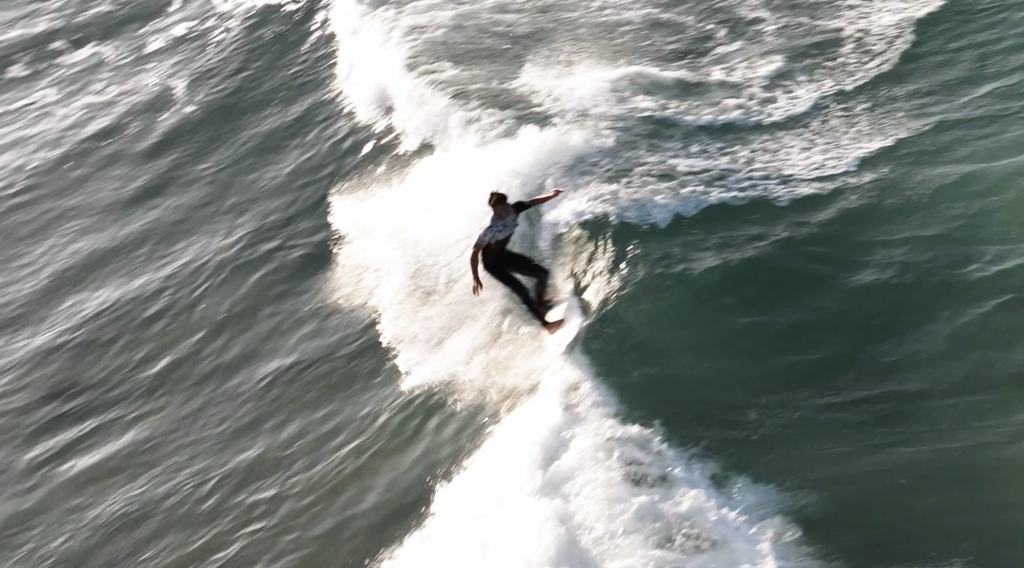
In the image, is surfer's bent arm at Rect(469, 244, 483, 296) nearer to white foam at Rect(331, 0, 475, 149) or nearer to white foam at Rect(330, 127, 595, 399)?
white foam at Rect(330, 127, 595, 399)

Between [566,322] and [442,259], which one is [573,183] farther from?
[566,322]

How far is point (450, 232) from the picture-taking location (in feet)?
43.9

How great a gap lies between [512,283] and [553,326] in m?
0.88

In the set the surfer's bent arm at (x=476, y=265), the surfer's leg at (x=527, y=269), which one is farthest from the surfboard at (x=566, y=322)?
the surfer's bent arm at (x=476, y=265)

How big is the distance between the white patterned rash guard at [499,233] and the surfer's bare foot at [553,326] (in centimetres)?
115

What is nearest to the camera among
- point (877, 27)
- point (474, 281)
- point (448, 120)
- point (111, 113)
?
point (474, 281)

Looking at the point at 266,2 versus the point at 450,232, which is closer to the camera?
the point at 450,232

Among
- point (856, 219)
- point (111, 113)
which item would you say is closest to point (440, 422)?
point (856, 219)

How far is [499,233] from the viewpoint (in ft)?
37.0

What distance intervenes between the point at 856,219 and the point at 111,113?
18550mm

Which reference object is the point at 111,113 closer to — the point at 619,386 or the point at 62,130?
the point at 62,130

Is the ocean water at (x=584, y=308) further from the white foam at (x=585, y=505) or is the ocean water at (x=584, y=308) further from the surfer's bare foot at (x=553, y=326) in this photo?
the surfer's bare foot at (x=553, y=326)

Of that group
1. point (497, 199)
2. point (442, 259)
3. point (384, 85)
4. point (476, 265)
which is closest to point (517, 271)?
point (476, 265)

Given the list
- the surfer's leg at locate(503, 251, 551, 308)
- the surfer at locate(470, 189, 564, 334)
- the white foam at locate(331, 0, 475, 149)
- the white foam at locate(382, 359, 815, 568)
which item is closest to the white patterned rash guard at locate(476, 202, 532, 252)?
the surfer at locate(470, 189, 564, 334)
